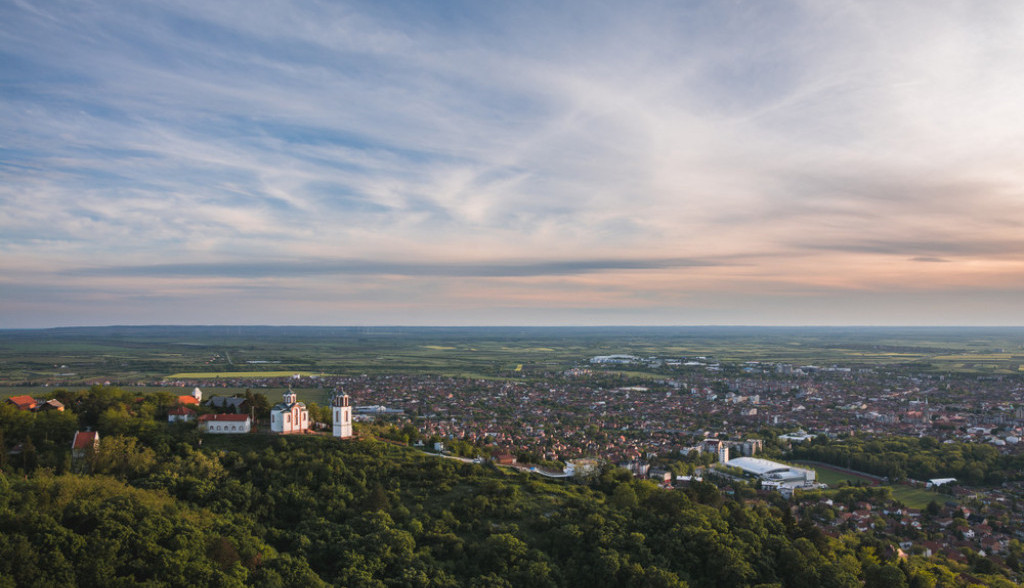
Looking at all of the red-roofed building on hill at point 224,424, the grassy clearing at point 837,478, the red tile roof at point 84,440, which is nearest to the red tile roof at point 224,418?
the red-roofed building on hill at point 224,424

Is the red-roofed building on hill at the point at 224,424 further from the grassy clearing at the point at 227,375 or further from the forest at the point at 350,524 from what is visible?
the grassy clearing at the point at 227,375

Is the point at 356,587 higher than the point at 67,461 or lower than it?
lower

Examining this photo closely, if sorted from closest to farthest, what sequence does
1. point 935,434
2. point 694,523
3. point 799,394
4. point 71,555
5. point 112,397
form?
point 71,555, point 694,523, point 112,397, point 935,434, point 799,394

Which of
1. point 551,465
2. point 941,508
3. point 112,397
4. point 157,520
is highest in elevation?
point 112,397

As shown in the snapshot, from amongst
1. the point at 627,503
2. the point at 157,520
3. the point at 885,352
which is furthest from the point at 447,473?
the point at 885,352

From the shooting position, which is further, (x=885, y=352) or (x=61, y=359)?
(x=885, y=352)

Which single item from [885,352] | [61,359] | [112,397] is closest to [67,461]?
[112,397]

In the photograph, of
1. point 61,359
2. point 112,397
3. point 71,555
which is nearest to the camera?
point 71,555

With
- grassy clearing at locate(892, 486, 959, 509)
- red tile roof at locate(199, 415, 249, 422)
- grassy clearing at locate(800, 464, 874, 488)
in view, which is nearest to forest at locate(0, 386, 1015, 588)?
red tile roof at locate(199, 415, 249, 422)

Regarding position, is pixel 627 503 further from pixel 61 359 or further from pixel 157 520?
pixel 61 359
